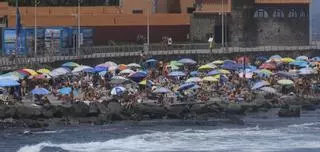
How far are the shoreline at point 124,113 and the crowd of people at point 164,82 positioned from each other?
1121 mm

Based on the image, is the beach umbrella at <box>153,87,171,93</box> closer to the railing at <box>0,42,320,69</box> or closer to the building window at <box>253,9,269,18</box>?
the railing at <box>0,42,320,69</box>

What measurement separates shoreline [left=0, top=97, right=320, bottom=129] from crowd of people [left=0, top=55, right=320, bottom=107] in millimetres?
1121

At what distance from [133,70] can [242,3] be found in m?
25.4

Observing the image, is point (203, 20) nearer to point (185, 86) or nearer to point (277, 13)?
point (277, 13)

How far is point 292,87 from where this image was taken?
60062 millimetres

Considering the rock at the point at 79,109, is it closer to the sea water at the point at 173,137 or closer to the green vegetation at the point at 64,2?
the sea water at the point at 173,137

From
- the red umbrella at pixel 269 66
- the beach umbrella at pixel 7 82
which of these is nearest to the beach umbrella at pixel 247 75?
the red umbrella at pixel 269 66

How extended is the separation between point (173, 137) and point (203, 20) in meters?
42.5

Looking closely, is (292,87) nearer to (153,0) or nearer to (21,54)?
(21,54)

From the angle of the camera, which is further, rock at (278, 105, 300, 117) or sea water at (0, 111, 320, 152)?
rock at (278, 105, 300, 117)

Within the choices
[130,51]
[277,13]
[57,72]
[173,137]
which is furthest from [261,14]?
[173,137]

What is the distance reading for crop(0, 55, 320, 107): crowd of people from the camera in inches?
2041

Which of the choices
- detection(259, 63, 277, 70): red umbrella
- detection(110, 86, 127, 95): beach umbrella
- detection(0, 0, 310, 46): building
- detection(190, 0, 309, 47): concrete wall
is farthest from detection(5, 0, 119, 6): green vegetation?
detection(110, 86, 127, 95): beach umbrella

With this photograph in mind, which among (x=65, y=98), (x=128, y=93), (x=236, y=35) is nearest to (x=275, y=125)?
(x=128, y=93)
